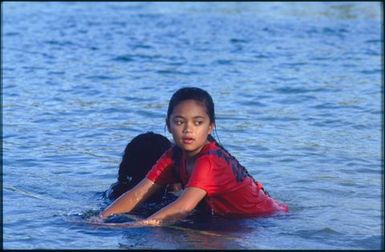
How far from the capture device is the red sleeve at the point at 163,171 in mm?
6340

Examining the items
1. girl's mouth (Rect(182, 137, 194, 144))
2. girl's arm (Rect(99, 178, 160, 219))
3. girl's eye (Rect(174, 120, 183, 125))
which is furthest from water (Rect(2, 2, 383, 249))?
girl's eye (Rect(174, 120, 183, 125))

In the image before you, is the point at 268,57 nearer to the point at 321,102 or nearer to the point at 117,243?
the point at 321,102

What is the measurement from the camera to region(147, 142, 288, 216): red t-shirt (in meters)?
5.98

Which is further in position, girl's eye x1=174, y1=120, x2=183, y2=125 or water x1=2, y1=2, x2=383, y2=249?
water x1=2, y1=2, x2=383, y2=249

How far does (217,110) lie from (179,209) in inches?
218

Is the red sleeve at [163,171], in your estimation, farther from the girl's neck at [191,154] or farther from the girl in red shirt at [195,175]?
the girl's neck at [191,154]

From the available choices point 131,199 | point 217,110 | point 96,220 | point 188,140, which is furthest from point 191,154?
point 217,110

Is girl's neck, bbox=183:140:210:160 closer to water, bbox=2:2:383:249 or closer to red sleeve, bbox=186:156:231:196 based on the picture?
red sleeve, bbox=186:156:231:196

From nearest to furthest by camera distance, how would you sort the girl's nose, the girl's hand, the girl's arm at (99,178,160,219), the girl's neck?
the girl's nose → the girl's neck → the girl's hand → the girl's arm at (99,178,160,219)

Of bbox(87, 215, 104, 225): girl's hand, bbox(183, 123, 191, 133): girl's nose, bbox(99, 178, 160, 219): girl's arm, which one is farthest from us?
bbox(99, 178, 160, 219): girl's arm

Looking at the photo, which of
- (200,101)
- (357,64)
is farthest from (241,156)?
(357,64)

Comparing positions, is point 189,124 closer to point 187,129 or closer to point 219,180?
point 187,129

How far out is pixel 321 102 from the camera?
12055 mm

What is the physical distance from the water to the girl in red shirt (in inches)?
5.2
